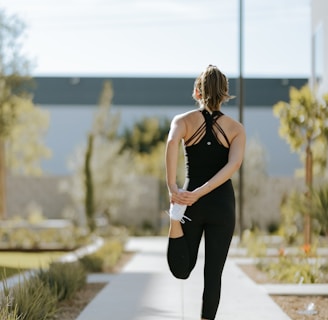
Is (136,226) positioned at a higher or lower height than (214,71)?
lower

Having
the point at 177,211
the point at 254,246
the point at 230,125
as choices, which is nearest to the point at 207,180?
the point at 177,211

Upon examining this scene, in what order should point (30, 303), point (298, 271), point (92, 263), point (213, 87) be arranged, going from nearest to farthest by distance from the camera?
point (213, 87)
point (30, 303)
point (298, 271)
point (92, 263)

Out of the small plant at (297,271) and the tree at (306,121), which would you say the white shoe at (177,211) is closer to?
the small plant at (297,271)

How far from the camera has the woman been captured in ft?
19.8

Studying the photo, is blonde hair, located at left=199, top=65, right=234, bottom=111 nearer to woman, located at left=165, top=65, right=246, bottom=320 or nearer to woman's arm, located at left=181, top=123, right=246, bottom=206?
woman, located at left=165, top=65, right=246, bottom=320

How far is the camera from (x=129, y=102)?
51.3 m

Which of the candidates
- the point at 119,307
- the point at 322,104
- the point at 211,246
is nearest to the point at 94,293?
the point at 119,307

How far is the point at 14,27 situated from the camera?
25172mm

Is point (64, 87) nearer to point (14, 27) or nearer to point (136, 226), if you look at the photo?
point (136, 226)

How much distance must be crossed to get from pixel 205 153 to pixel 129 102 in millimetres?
45354

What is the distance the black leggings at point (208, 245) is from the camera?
605cm

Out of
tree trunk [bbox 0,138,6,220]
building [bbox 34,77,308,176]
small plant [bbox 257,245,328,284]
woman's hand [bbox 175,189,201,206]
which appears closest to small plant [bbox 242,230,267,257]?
small plant [bbox 257,245,328,284]

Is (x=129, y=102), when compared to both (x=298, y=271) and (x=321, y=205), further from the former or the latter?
(x=298, y=271)

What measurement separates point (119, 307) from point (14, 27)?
1674 cm
